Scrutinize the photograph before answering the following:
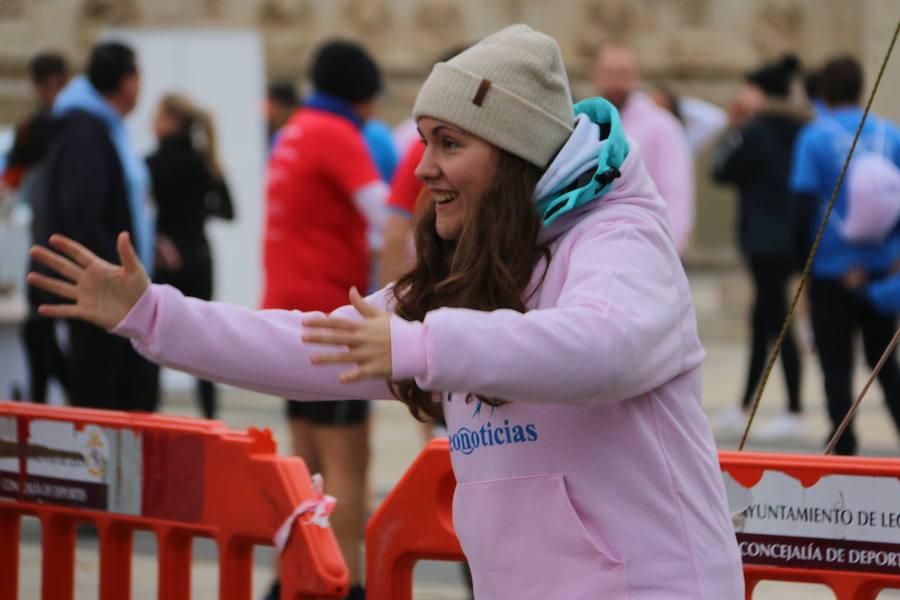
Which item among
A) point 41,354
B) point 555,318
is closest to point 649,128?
point 41,354

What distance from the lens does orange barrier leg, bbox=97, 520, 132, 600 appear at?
3469mm

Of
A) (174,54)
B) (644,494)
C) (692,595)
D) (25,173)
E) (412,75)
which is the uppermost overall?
(412,75)

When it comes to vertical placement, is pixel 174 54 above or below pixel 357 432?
above

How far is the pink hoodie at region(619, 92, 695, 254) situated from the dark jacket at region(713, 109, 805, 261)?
1533mm

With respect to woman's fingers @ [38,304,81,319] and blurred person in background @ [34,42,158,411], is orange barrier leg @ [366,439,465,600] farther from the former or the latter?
blurred person in background @ [34,42,158,411]

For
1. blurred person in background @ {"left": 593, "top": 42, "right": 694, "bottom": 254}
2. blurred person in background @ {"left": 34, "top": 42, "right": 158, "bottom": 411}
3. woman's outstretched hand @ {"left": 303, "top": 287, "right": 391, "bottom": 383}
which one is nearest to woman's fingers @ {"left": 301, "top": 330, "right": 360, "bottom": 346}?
woman's outstretched hand @ {"left": 303, "top": 287, "right": 391, "bottom": 383}

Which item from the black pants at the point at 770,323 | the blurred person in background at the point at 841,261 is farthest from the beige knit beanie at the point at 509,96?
the black pants at the point at 770,323

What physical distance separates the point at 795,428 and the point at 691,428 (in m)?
6.16

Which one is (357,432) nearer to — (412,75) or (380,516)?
(380,516)

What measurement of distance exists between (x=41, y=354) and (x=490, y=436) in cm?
554

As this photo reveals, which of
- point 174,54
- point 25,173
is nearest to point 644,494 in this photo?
point 25,173

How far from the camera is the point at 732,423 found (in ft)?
28.0

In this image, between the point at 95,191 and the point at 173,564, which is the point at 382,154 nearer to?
the point at 95,191

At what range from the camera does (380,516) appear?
328cm
